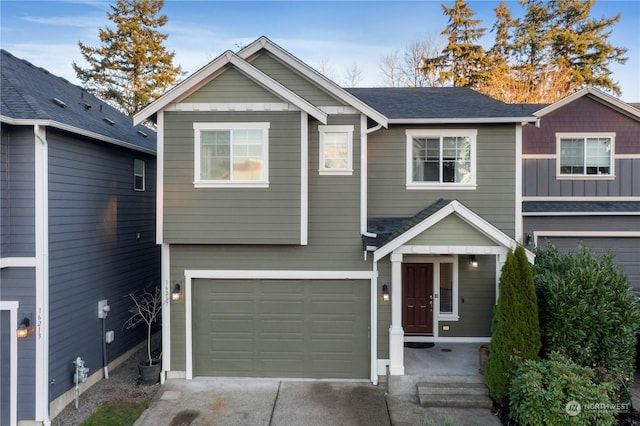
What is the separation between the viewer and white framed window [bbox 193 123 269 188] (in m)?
8.00

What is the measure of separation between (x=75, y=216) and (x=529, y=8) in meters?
28.2

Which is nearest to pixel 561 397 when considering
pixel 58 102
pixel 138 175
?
pixel 138 175

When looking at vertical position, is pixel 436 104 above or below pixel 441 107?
above

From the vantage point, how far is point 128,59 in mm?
25172

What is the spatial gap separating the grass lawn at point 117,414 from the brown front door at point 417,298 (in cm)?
626

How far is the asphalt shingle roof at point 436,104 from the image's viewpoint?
9133 millimetres

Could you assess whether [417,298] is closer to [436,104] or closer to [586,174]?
[436,104]

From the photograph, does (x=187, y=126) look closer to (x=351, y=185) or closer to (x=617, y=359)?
(x=351, y=185)

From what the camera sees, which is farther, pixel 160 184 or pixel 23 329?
pixel 160 184

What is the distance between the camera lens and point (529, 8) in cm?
2497

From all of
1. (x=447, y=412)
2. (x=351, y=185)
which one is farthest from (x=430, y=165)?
(x=447, y=412)

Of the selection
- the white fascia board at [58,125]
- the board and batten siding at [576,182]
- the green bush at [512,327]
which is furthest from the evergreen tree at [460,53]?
the white fascia board at [58,125]

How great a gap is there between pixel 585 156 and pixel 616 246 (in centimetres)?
258

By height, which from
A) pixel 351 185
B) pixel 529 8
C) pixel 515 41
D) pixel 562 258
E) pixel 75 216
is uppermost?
pixel 529 8
